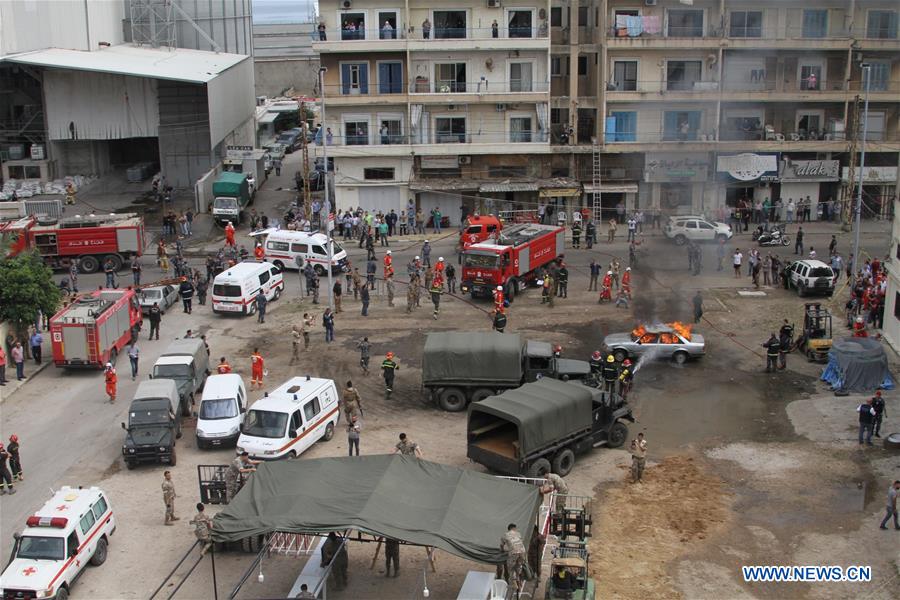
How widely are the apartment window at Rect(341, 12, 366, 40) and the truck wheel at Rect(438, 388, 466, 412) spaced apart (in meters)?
29.8

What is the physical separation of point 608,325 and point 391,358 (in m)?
10.3

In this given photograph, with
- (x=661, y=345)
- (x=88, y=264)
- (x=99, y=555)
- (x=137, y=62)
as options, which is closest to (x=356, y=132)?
(x=137, y=62)

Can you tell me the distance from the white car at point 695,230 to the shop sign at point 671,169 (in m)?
4.38

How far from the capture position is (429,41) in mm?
54531

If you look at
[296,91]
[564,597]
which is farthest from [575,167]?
[296,91]

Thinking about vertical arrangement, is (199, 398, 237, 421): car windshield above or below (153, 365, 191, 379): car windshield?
below

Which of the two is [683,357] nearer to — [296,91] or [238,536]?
[238,536]

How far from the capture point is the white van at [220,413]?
28.0 metres

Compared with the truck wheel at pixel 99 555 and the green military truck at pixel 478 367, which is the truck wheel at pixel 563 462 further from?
the truck wheel at pixel 99 555

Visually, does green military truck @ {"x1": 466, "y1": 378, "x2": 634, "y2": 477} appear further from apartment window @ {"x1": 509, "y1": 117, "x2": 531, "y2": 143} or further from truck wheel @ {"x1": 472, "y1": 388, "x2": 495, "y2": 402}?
apartment window @ {"x1": 509, "y1": 117, "x2": 531, "y2": 143}

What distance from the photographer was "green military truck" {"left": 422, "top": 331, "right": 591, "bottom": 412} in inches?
1193

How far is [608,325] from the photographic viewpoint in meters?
38.6

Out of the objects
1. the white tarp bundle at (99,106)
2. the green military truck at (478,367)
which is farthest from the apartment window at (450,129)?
the green military truck at (478,367)

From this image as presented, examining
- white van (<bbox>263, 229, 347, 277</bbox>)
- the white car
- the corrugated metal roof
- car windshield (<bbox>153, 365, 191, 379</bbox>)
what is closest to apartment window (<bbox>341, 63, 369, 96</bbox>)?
the corrugated metal roof
